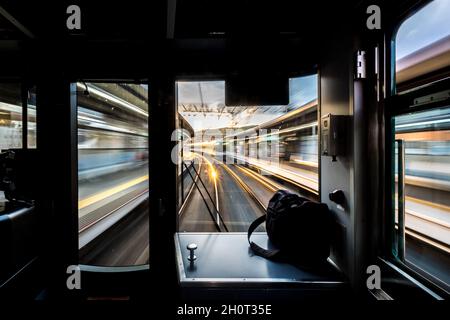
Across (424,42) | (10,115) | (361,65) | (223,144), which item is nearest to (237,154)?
(223,144)

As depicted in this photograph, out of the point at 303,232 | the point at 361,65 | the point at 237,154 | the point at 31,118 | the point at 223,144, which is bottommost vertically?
the point at 303,232

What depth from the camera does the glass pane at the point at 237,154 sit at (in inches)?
91.9

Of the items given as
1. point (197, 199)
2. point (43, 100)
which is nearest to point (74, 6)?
point (43, 100)

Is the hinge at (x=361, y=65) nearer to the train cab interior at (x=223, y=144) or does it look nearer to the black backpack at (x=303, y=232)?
the train cab interior at (x=223, y=144)

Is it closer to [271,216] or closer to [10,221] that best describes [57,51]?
[10,221]

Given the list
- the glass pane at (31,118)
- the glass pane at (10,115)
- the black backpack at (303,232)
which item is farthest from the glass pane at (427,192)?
the glass pane at (10,115)

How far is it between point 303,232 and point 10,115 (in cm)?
298

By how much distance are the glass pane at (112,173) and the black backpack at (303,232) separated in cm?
157

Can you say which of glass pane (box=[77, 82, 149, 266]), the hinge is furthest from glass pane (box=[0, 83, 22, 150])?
the hinge

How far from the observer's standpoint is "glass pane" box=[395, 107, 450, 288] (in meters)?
1.22

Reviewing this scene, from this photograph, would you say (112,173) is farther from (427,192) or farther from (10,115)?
(427,192)

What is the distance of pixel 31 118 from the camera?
224 centimetres

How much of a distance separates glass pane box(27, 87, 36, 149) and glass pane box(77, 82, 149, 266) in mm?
404

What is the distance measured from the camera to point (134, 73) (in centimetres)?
217
